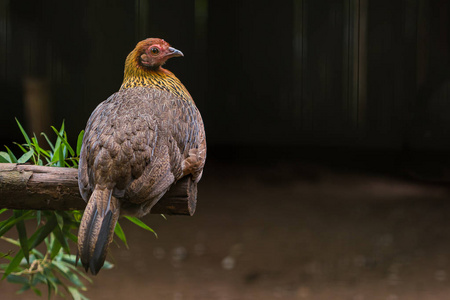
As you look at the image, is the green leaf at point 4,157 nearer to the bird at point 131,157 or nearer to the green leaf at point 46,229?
the green leaf at point 46,229

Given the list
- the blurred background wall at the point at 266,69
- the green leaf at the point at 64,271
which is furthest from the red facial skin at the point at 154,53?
the blurred background wall at the point at 266,69

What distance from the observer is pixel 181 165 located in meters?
1.06

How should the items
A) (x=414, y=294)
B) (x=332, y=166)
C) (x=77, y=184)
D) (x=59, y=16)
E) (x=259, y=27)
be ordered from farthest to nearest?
1. (x=332, y=166)
2. (x=259, y=27)
3. (x=59, y=16)
4. (x=414, y=294)
5. (x=77, y=184)

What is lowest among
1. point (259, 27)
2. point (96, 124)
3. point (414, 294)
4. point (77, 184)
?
point (414, 294)

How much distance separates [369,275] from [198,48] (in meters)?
1.70

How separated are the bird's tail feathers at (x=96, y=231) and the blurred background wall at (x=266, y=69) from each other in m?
2.44

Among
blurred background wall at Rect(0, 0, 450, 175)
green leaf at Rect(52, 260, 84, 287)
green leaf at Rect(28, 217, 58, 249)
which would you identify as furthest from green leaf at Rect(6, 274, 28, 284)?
blurred background wall at Rect(0, 0, 450, 175)

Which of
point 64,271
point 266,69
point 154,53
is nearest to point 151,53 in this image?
point 154,53

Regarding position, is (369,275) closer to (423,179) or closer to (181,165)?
(423,179)

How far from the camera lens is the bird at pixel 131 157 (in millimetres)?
914

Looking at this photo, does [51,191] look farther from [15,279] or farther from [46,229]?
[15,279]

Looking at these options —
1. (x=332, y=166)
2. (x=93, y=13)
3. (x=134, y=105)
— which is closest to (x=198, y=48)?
(x=93, y=13)

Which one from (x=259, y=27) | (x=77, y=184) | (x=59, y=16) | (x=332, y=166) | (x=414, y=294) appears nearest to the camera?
(x=77, y=184)

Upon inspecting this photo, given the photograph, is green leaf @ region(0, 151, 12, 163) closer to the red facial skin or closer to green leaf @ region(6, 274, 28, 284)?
the red facial skin
